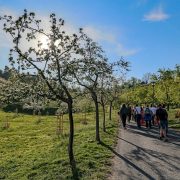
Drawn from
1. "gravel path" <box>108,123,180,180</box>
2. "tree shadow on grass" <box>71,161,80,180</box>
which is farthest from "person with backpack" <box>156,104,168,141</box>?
"tree shadow on grass" <box>71,161,80,180</box>

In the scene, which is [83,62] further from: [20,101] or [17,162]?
[17,162]

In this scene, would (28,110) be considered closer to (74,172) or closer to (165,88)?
(165,88)

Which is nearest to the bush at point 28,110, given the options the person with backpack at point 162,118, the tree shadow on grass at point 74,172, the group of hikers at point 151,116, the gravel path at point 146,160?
the group of hikers at point 151,116

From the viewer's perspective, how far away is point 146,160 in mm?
17688

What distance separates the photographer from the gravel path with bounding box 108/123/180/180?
14.7 m

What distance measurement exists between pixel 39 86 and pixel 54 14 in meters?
2.93

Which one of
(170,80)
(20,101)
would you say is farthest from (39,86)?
(170,80)

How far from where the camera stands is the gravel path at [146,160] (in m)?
14.7

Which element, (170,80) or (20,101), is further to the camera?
(170,80)

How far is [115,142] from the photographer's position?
78.5 ft

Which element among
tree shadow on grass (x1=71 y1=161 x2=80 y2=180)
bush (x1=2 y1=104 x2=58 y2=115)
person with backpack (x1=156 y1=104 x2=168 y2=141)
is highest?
bush (x1=2 y1=104 x2=58 y2=115)

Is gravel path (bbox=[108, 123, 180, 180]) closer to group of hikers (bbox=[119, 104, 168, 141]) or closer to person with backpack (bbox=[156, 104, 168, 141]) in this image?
person with backpack (bbox=[156, 104, 168, 141])

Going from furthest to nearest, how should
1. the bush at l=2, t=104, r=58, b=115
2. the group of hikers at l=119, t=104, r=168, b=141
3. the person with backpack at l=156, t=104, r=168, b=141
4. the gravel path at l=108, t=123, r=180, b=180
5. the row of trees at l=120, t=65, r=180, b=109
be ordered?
the bush at l=2, t=104, r=58, b=115
the row of trees at l=120, t=65, r=180, b=109
the group of hikers at l=119, t=104, r=168, b=141
the person with backpack at l=156, t=104, r=168, b=141
the gravel path at l=108, t=123, r=180, b=180

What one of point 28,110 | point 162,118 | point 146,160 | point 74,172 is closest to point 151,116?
point 162,118
